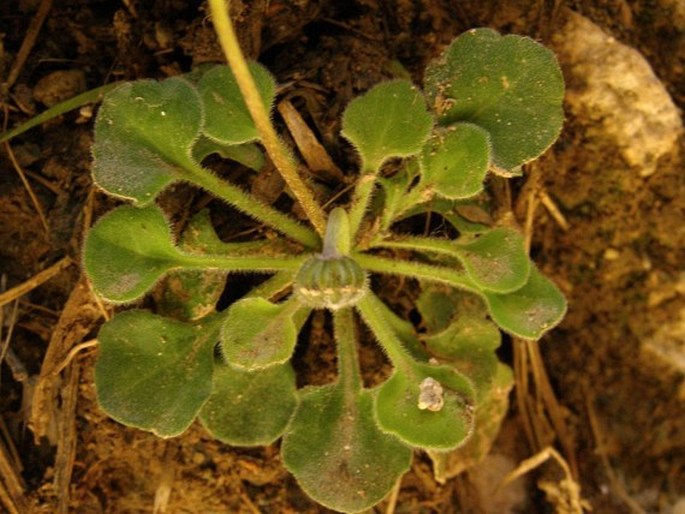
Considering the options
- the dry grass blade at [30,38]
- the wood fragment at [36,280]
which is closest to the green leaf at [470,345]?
the wood fragment at [36,280]

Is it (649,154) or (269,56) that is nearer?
(269,56)

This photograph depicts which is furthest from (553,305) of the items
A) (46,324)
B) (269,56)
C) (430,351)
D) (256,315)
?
(46,324)

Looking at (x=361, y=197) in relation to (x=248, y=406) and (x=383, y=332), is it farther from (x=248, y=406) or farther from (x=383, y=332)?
(x=248, y=406)

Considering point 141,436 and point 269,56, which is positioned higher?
point 269,56

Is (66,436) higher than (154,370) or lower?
lower

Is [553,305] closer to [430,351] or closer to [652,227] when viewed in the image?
[430,351]

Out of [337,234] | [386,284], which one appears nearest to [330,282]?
[337,234]

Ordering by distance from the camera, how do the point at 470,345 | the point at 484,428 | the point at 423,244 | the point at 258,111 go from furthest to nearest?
1. the point at 484,428
2. the point at 470,345
3. the point at 423,244
4. the point at 258,111
